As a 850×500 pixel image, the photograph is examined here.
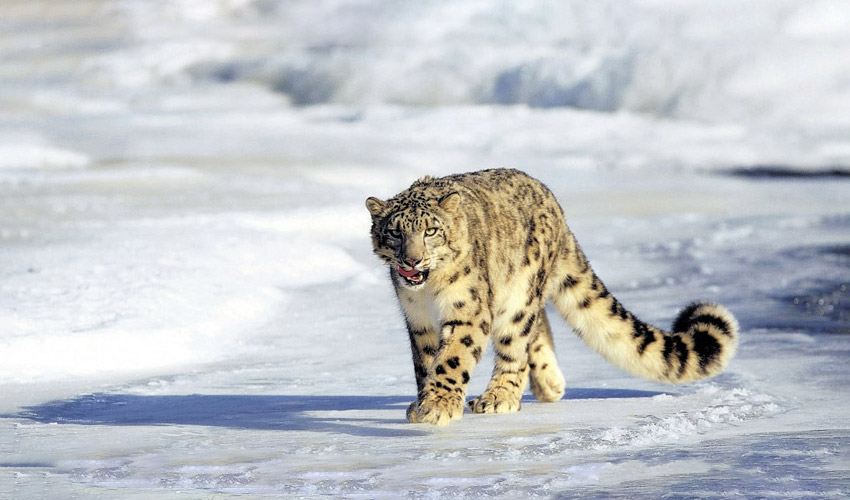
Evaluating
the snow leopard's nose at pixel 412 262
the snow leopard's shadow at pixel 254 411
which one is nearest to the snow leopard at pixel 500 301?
the snow leopard's nose at pixel 412 262

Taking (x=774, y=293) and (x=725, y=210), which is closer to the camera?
(x=774, y=293)

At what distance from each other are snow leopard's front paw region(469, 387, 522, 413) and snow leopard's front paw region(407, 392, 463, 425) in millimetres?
366

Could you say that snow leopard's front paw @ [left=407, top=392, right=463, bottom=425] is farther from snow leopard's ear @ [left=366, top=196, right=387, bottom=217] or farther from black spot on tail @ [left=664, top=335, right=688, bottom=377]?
black spot on tail @ [left=664, top=335, right=688, bottom=377]

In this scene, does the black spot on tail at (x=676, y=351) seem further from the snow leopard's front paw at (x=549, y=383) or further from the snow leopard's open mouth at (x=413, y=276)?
the snow leopard's open mouth at (x=413, y=276)

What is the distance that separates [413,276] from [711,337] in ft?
5.61

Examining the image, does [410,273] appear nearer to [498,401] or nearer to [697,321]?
[498,401]

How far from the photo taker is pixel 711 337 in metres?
6.14

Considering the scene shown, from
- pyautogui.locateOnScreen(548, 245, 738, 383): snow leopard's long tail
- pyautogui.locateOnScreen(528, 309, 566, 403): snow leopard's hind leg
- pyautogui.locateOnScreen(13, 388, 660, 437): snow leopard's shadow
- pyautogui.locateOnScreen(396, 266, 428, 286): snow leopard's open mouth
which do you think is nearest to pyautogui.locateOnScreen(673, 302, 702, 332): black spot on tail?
pyautogui.locateOnScreen(548, 245, 738, 383): snow leopard's long tail

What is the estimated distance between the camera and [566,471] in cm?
429

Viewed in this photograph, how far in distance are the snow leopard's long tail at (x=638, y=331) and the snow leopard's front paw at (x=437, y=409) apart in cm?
115

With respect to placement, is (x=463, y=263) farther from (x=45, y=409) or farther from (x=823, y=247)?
(x=823, y=247)

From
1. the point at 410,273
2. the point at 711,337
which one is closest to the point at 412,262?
the point at 410,273

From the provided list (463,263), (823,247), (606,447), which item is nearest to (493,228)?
(463,263)

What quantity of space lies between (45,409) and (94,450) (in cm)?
121
